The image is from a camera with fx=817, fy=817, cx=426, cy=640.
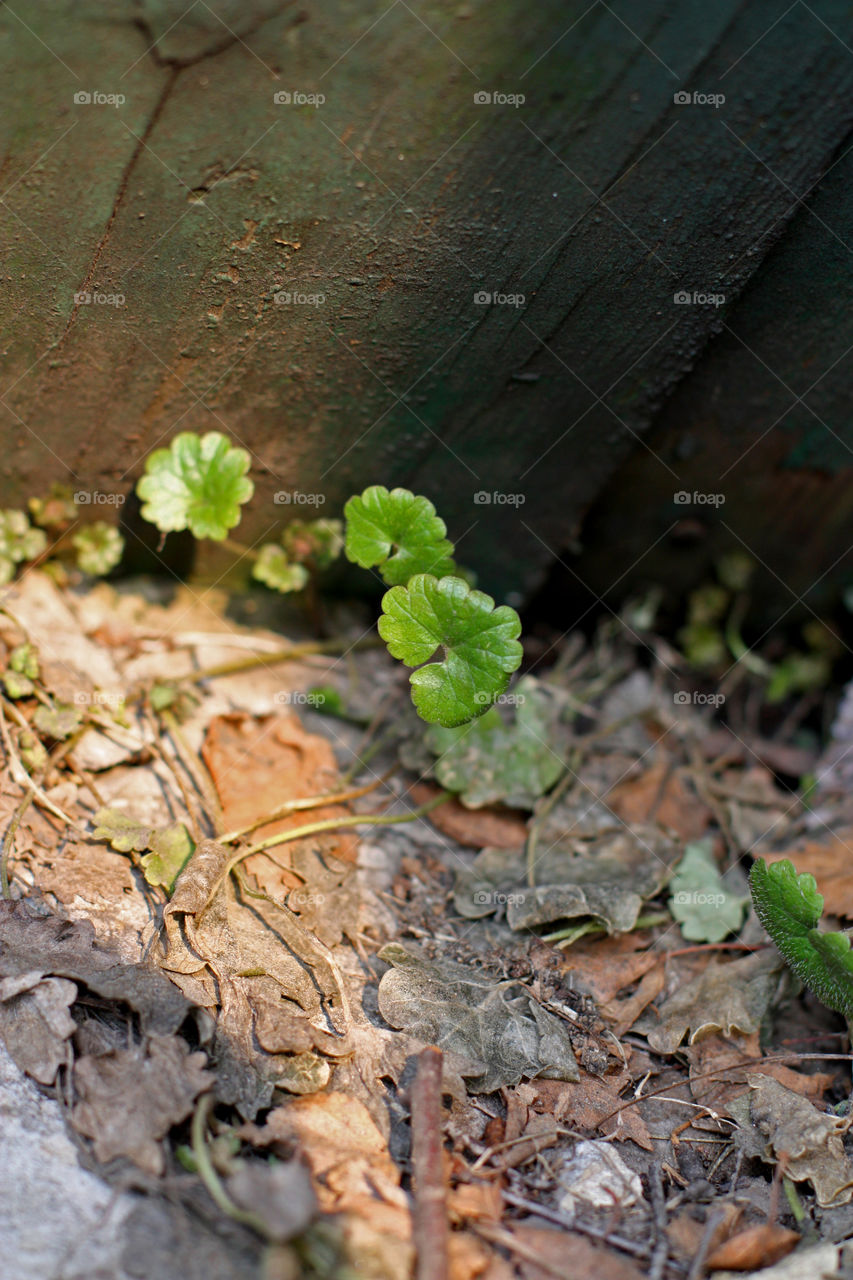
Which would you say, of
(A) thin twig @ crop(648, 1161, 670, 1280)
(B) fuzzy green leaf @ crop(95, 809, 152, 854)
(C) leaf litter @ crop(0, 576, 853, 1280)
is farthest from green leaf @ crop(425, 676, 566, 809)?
(A) thin twig @ crop(648, 1161, 670, 1280)

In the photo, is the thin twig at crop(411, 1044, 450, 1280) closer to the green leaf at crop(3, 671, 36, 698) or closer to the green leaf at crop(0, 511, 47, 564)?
the green leaf at crop(3, 671, 36, 698)

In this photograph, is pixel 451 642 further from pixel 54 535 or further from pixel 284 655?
pixel 54 535

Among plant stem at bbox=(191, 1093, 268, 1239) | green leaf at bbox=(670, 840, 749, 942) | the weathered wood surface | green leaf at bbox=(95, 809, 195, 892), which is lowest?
green leaf at bbox=(95, 809, 195, 892)

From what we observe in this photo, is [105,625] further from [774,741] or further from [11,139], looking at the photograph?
[774,741]

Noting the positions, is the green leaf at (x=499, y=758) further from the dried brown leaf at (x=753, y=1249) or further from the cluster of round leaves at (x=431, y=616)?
the dried brown leaf at (x=753, y=1249)

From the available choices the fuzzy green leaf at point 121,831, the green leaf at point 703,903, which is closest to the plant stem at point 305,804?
the fuzzy green leaf at point 121,831

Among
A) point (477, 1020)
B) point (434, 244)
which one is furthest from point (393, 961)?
point (434, 244)
